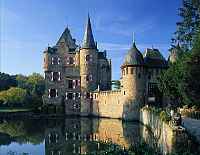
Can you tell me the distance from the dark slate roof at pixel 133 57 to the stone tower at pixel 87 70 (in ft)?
30.1

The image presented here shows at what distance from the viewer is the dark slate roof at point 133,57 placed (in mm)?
40406

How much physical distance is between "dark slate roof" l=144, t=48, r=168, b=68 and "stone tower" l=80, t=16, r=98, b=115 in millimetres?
8556

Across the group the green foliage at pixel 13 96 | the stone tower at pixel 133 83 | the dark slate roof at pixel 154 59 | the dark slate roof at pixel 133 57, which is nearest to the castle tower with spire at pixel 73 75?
the green foliage at pixel 13 96

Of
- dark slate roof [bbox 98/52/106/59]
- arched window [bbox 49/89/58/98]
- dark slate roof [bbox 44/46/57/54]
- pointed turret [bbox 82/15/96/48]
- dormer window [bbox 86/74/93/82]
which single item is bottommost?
arched window [bbox 49/89/58/98]

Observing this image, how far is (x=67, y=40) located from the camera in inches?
2072

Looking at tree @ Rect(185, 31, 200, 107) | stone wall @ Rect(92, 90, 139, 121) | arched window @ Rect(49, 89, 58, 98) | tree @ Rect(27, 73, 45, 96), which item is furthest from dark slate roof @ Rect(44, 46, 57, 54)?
tree @ Rect(185, 31, 200, 107)

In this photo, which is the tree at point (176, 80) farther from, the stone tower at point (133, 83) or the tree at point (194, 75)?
the stone tower at point (133, 83)

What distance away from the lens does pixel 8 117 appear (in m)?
44.9

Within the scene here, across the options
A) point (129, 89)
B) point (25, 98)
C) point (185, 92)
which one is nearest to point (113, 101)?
point (129, 89)

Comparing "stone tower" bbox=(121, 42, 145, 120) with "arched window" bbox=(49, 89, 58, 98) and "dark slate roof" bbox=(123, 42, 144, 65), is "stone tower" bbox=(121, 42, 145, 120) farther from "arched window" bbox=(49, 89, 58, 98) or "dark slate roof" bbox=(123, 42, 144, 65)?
"arched window" bbox=(49, 89, 58, 98)

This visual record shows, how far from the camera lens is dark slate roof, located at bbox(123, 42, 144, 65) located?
40406 millimetres

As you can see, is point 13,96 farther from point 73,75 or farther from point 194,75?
point 194,75

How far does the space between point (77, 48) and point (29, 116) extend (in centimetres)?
1262

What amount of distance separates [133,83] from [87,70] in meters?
10.7
